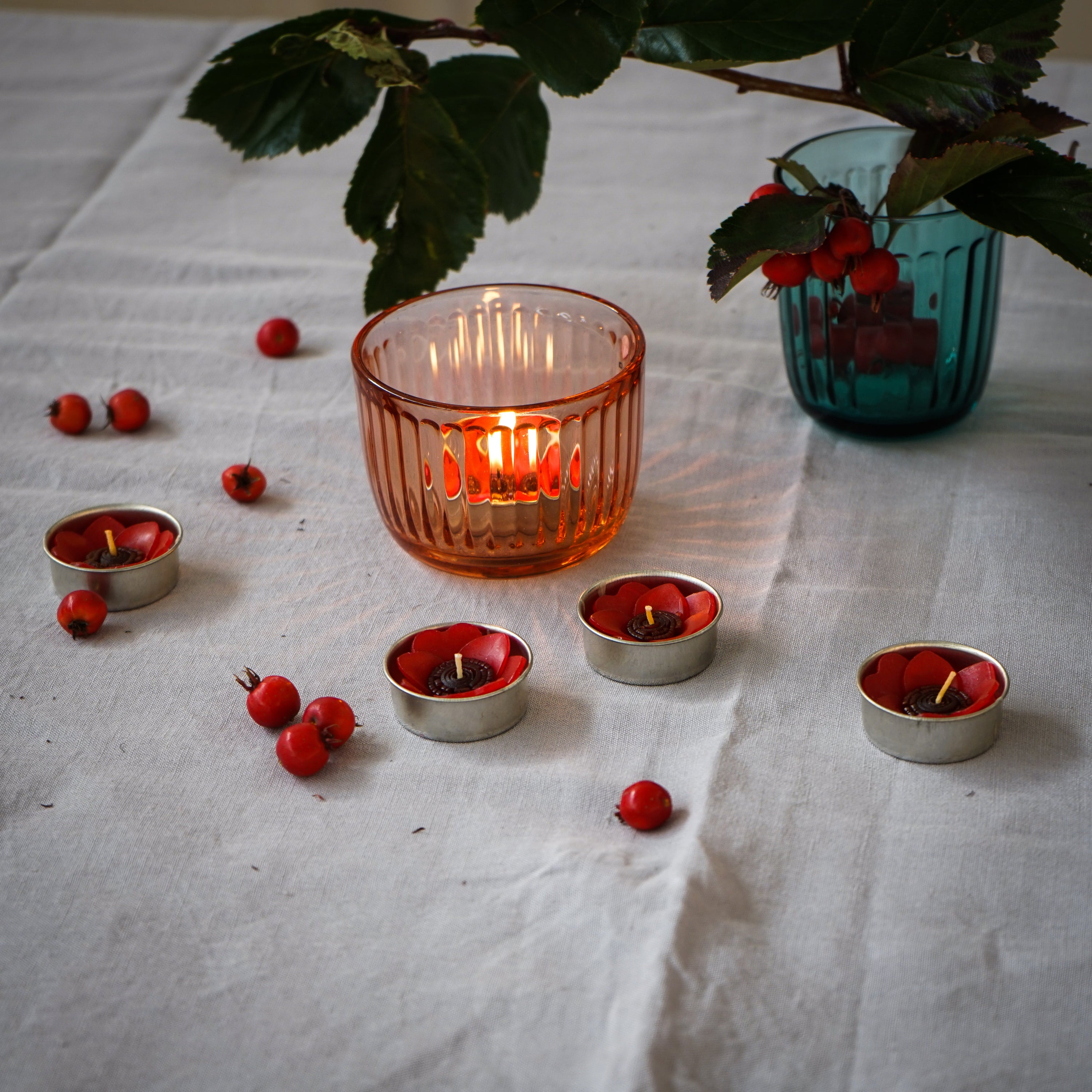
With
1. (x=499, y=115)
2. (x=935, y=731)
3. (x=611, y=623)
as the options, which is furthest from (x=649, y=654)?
(x=499, y=115)

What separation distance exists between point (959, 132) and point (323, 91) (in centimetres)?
34

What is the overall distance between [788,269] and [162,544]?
0.36 meters

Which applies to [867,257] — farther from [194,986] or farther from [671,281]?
[194,986]

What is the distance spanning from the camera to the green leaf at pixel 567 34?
60cm

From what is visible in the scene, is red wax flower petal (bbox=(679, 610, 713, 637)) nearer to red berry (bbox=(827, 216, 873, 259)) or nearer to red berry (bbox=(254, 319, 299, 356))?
red berry (bbox=(827, 216, 873, 259))

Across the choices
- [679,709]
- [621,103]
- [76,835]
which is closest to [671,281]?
[621,103]

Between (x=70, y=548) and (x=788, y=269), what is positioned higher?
(x=788, y=269)

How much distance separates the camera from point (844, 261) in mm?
631

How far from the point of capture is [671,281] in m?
0.95

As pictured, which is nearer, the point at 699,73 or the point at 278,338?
the point at 699,73

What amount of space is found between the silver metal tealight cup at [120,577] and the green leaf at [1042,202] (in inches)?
17.4

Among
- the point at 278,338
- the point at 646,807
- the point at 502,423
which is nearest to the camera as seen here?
the point at 646,807

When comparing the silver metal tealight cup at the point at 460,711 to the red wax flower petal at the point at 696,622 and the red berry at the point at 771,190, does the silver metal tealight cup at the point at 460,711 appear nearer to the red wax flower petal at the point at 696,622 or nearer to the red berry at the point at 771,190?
the red wax flower petal at the point at 696,622

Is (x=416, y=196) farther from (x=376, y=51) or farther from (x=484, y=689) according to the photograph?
(x=484, y=689)
